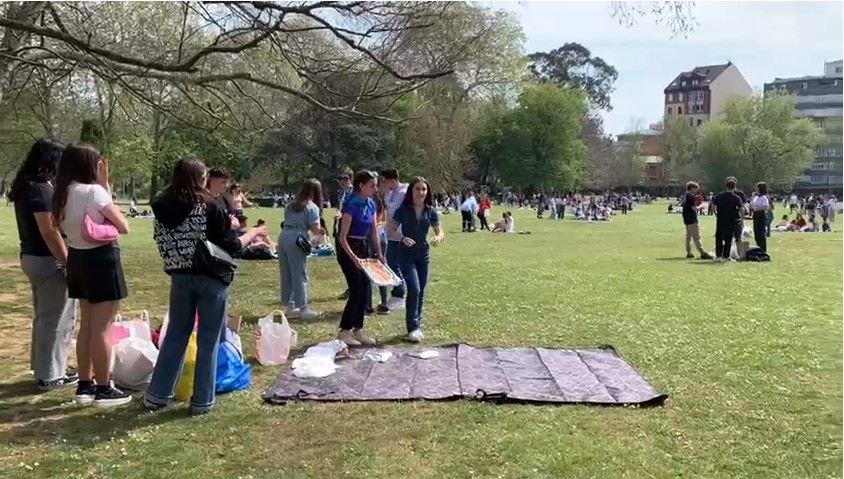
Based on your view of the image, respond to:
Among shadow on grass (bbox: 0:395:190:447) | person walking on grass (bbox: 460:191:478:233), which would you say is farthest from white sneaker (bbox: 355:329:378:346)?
person walking on grass (bbox: 460:191:478:233)

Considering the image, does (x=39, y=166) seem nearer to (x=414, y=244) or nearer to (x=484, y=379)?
(x=414, y=244)

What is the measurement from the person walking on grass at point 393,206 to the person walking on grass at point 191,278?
3.39 meters

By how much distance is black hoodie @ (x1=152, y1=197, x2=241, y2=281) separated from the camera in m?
4.97

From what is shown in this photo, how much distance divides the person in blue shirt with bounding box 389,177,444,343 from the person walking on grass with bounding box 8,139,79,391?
9.92 feet

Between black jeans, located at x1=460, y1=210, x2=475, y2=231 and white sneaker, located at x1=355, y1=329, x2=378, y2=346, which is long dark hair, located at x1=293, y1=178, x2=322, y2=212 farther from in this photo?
black jeans, located at x1=460, y1=210, x2=475, y2=231

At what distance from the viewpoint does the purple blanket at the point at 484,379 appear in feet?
17.7

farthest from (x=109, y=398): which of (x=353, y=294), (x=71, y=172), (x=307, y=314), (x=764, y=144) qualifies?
(x=764, y=144)

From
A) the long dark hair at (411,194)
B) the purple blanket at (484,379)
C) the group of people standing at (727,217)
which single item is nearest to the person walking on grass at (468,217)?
the group of people standing at (727,217)

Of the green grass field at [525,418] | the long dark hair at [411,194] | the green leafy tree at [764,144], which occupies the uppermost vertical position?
the green leafy tree at [764,144]

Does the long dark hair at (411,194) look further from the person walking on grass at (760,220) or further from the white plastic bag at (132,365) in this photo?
the person walking on grass at (760,220)

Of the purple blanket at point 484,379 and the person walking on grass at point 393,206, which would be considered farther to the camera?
the person walking on grass at point 393,206

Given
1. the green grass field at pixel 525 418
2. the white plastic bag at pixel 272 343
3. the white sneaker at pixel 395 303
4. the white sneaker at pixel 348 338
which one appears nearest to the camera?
the green grass field at pixel 525 418

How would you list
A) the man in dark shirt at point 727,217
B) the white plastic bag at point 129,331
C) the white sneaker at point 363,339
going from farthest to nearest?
1. the man in dark shirt at point 727,217
2. the white sneaker at point 363,339
3. the white plastic bag at point 129,331

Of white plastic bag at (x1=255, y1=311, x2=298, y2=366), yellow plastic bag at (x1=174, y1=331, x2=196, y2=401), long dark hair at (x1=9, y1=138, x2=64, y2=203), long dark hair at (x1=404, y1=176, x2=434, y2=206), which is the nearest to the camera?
yellow plastic bag at (x1=174, y1=331, x2=196, y2=401)
